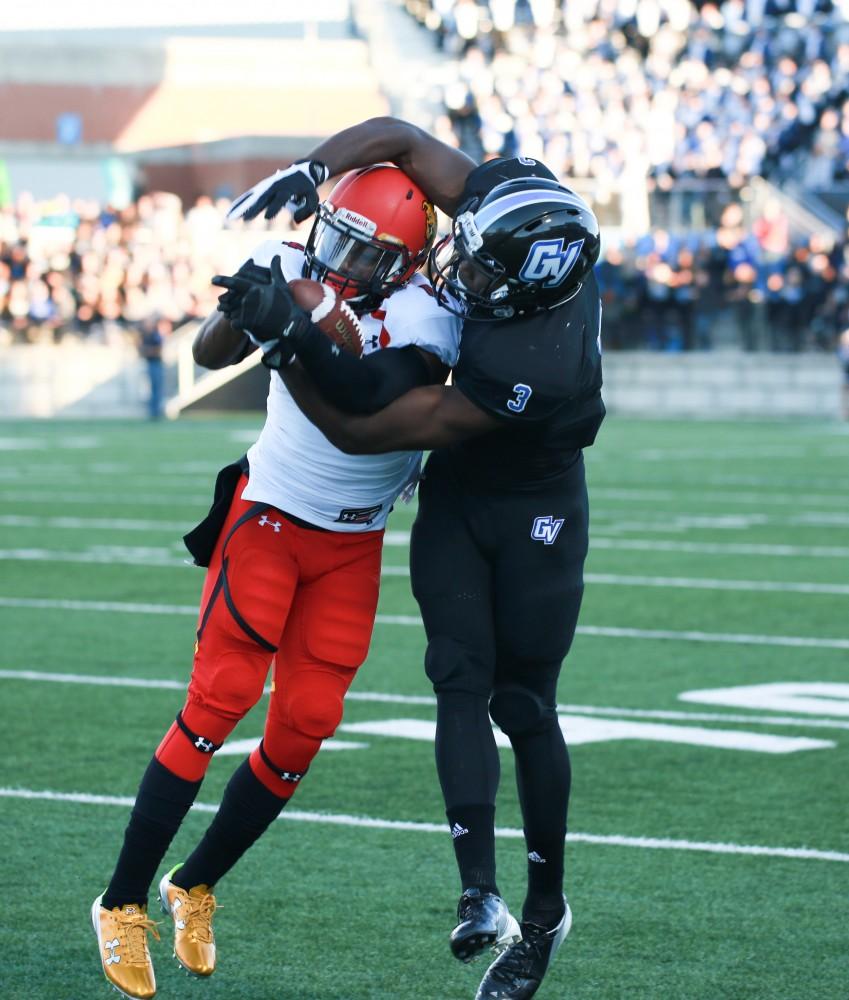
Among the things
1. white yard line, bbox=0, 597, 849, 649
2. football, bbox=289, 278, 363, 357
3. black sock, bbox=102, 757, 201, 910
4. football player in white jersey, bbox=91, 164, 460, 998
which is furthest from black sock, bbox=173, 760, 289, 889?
white yard line, bbox=0, 597, 849, 649

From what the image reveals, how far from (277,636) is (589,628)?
15.8 feet

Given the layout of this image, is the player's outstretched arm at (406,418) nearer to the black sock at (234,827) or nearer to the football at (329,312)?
the football at (329,312)

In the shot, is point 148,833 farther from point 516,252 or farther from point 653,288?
point 653,288

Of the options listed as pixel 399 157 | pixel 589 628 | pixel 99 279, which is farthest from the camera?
pixel 99 279

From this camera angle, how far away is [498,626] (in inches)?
153

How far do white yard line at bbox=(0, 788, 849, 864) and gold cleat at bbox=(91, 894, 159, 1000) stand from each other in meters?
1.35

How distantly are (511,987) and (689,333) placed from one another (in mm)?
Result: 23231

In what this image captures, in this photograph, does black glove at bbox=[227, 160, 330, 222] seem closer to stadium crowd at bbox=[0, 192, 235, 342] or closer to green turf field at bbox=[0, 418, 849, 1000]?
green turf field at bbox=[0, 418, 849, 1000]

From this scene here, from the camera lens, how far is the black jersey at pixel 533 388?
3686 mm

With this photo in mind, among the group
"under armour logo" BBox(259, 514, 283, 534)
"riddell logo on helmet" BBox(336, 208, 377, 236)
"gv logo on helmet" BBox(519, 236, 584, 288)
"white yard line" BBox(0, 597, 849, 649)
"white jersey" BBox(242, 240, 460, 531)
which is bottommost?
"white yard line" BBox(0, 597, 849, 649)

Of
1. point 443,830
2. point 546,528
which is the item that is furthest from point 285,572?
point 443,830

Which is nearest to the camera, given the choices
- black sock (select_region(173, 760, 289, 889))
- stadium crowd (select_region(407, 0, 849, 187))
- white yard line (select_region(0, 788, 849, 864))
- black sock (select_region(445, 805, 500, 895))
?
black sock (select_region(445, 805, 500, 895))

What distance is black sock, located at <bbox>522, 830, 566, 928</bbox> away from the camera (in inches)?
152

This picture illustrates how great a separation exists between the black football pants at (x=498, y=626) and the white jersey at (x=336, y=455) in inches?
5.2
